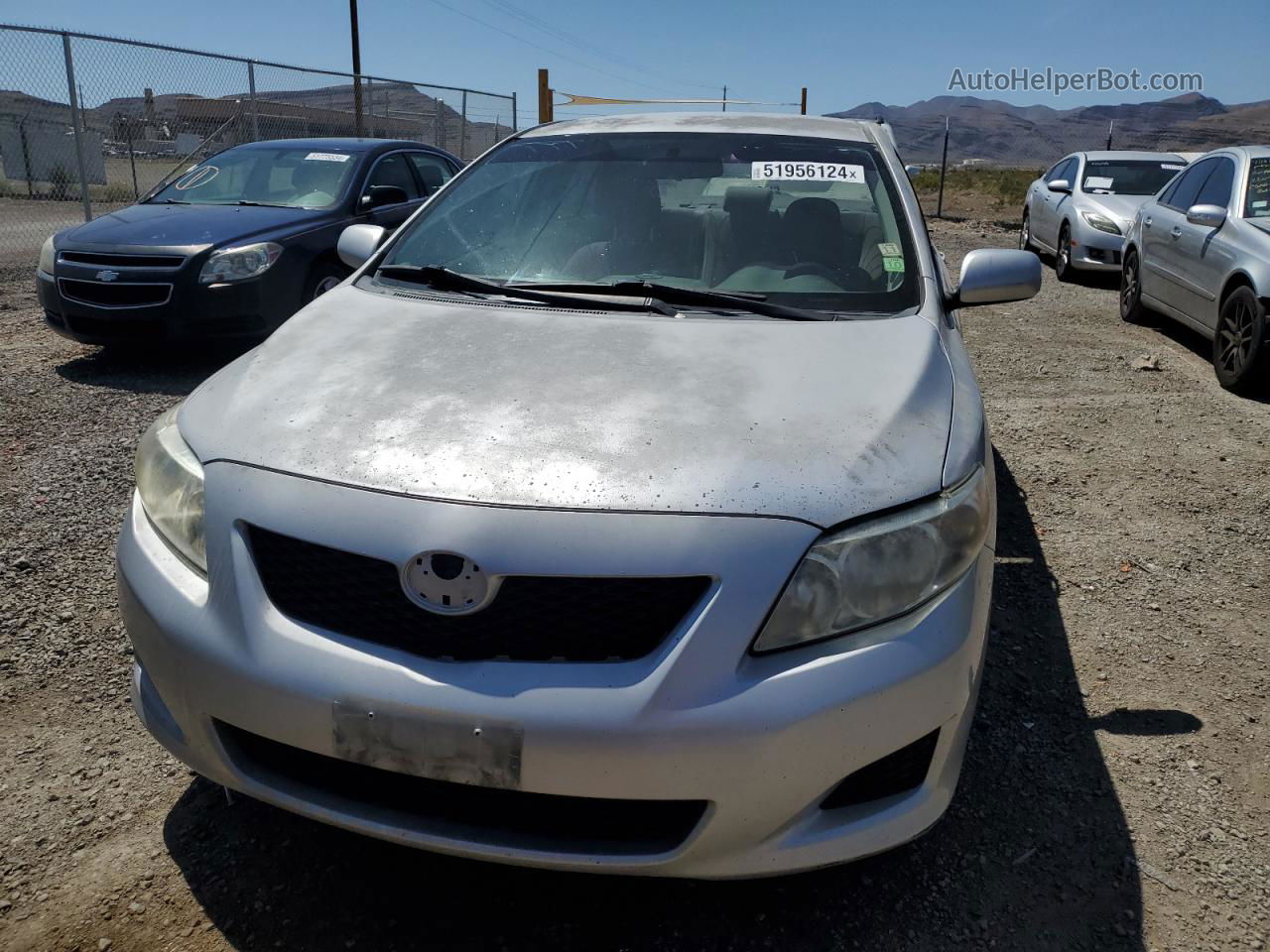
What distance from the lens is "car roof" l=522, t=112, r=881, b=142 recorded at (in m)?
3.55

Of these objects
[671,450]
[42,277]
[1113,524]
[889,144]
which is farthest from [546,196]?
[42,277]

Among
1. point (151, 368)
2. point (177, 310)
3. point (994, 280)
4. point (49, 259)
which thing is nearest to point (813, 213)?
point (994, 280)

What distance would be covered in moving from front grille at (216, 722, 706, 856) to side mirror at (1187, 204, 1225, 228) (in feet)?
22.4

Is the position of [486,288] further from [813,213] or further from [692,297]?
[813,213]

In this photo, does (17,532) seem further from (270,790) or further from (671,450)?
(671,450)

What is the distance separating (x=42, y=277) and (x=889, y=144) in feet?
18.5

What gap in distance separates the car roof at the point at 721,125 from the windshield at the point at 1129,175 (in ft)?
30.5

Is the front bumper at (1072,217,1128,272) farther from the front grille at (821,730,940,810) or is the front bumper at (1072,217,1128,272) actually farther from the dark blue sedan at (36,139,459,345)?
the front grille at (821,730,940,810)

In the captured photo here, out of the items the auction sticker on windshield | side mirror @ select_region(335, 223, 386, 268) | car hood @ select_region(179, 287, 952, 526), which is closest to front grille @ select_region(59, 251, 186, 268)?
side mirror @ select_region(335, 223, 386, 268)

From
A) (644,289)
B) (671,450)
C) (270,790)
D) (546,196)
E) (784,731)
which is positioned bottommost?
(270,790)

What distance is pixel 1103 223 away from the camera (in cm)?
1073

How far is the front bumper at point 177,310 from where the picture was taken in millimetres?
6223

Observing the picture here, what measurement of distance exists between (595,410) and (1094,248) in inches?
408

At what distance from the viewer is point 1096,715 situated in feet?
9.54
